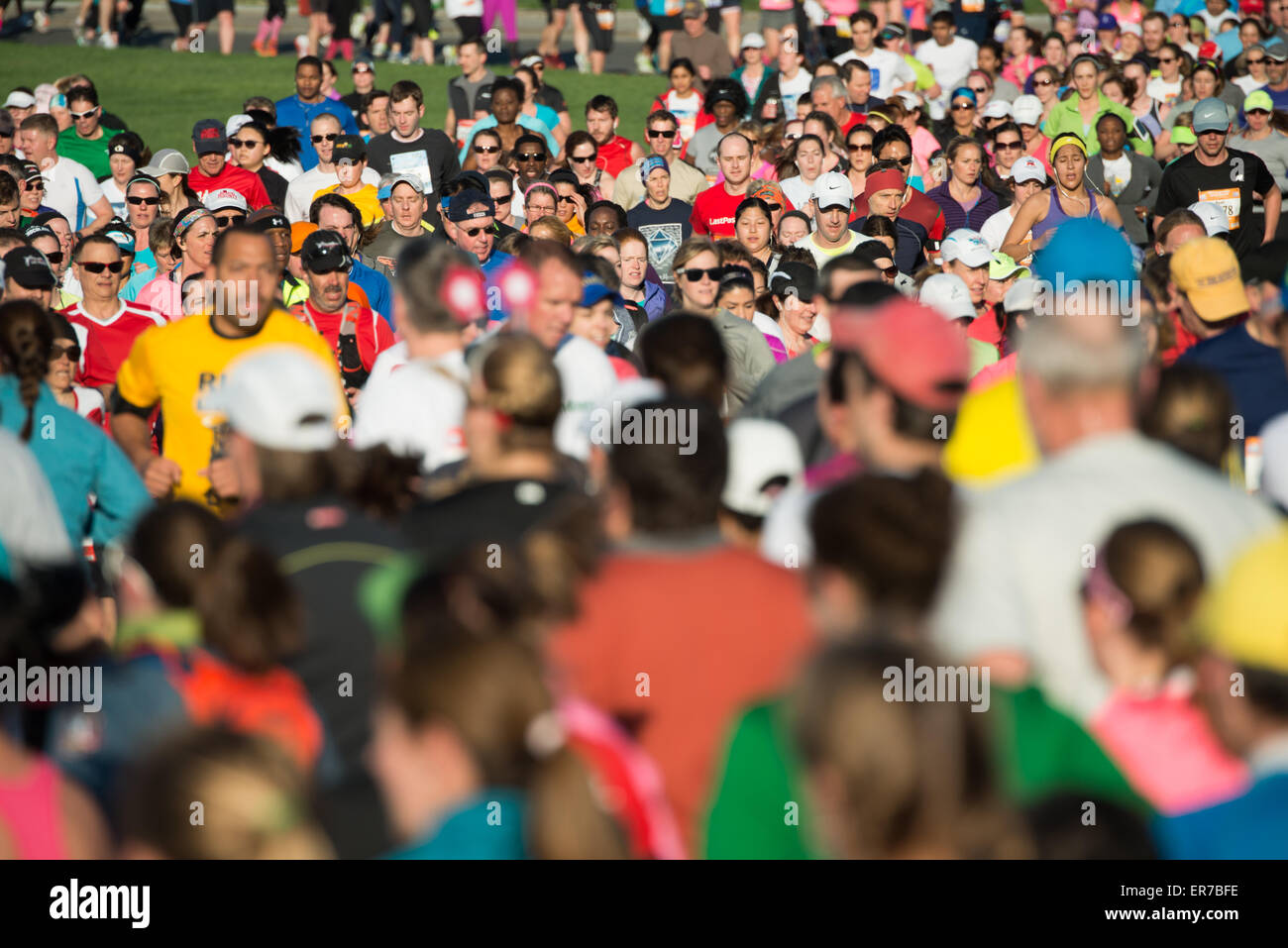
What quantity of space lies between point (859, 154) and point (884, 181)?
2.93ft

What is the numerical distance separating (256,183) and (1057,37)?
911 cm

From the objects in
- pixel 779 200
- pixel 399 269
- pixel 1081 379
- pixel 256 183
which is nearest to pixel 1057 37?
pixel 779 200

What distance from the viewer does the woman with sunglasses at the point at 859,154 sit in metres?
11.8

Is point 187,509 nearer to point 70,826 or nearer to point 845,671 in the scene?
point 70,826

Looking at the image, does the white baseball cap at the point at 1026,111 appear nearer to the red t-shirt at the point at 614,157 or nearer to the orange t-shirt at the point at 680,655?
the red t-shirt at the point at 614,157

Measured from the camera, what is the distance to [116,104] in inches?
738

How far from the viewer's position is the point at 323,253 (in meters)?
7.95

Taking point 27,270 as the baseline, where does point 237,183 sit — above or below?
above

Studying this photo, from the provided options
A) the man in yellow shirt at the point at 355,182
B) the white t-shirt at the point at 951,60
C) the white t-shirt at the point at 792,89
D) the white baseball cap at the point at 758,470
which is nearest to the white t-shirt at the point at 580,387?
the white baseball cap at the point at 758,470

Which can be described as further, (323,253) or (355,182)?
(355,182)

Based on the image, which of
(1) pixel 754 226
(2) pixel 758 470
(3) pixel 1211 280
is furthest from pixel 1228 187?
(2) pixel 758 470

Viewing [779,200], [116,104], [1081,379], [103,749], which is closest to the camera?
[103,749]

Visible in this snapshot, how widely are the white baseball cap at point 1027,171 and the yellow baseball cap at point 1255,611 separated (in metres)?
8.35

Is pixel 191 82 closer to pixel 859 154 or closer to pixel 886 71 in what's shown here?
pixel 886 71
